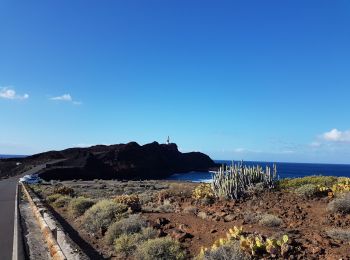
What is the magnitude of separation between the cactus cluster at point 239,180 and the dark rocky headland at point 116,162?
5260 centimetres

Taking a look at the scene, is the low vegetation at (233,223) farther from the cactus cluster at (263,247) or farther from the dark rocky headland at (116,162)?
the dark rocky headland at (116,162)

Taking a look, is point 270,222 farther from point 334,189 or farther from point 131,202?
point 131,202

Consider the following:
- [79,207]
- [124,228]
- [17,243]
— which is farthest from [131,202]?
[17,243]

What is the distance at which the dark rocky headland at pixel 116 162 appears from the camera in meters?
78.3

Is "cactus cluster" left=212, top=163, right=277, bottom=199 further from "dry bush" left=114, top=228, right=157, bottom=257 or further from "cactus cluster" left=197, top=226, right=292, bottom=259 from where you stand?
"cactus cluster" left=197, top=226, right=292, bottom=259

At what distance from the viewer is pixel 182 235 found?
11391 millimetres

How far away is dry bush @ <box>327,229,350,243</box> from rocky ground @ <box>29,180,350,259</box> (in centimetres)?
8

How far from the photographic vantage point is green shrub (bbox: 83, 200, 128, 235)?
14.5 m

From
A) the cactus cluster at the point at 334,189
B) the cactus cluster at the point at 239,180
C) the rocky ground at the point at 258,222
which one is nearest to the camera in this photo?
the rocky ground at the point at 258,222

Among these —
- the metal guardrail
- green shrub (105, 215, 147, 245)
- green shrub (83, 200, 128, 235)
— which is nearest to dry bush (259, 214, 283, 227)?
green shrub (105, 215, 147, 245)

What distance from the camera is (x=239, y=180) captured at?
61.3ft

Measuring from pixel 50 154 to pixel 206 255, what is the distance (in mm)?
105616

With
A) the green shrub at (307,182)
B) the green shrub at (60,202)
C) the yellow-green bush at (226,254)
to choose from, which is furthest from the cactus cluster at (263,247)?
the green shrub at (60,202)

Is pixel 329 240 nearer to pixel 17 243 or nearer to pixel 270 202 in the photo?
pixel 270 202
